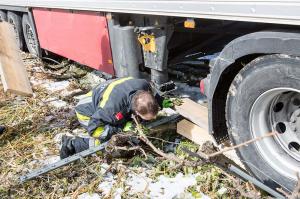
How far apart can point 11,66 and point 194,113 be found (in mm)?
2436

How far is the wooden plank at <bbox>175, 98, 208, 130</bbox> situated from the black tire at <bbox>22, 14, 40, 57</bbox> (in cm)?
419

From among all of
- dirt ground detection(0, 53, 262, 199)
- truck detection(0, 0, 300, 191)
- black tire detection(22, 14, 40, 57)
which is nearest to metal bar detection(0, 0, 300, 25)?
truck detection(0, 0, 300, 191)

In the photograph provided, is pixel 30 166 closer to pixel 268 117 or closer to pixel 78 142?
pixel 78 142

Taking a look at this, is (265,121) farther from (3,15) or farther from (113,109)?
(3,15)

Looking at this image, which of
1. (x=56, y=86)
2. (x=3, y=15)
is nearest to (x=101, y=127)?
(x=56, y=86)

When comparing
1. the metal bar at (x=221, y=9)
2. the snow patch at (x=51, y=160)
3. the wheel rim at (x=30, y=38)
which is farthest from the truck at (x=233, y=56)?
the wheel rim at (x=30, y=38)

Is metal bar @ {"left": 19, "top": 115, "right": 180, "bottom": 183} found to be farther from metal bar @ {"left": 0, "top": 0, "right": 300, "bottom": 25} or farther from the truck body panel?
the truck body panel

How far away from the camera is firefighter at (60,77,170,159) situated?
350 cm

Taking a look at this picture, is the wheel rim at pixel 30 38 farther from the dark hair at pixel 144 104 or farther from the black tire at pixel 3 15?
the dark hair at pixel 144 104

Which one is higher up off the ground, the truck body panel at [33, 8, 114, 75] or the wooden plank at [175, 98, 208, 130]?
the truck body panel at [33, 8, 114, 75]

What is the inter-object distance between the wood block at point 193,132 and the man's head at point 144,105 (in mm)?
428

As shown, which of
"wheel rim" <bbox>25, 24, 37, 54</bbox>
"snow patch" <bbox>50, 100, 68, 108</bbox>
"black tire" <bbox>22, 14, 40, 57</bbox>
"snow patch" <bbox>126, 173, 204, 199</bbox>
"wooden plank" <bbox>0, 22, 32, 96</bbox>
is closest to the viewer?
"snow patch" <bbox>126, 173, 204, 199</bbox>

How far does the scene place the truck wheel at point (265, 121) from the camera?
8.66 feet

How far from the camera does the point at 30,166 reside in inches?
153
